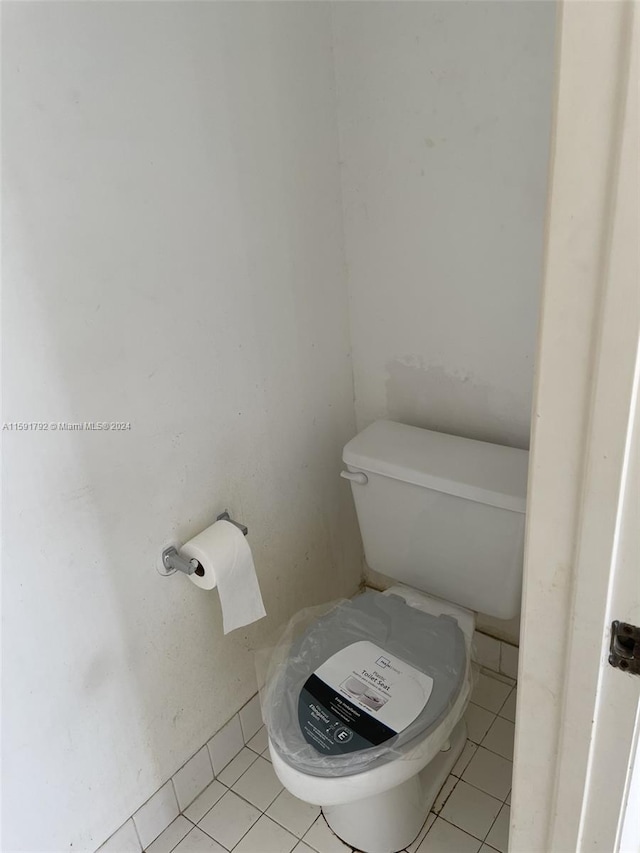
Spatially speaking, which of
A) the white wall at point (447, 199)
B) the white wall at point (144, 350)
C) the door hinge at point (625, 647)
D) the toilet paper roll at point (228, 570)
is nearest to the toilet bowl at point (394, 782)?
the toilet paper roll at point (228, 570)

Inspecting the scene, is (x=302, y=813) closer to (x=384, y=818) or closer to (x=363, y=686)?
(x=384, y=818)

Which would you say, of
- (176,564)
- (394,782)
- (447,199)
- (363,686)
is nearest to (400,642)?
(363,686)

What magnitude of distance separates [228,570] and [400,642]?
395mm

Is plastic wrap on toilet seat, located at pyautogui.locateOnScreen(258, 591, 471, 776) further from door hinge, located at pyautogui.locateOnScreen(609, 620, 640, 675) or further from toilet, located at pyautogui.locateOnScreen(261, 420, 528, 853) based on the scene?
door hinge, located at pyautogui.locateOnScreen(609, 620, 640, 675)

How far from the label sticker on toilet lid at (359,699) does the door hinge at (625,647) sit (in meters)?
0.61

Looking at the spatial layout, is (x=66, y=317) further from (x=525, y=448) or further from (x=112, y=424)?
(x=525, y=448)

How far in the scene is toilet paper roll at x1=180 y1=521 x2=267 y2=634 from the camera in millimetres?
1216

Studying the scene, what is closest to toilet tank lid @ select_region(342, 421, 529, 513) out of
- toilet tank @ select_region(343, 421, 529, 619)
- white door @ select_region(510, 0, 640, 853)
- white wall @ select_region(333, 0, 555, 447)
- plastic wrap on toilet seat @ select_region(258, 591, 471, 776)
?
toilet tank @ select_region(343, 421, 529, 619)

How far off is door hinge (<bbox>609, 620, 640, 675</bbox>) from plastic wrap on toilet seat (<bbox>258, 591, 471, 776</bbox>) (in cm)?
60

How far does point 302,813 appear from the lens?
4.69ft

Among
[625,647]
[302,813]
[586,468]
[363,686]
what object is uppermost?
A: [586,468]

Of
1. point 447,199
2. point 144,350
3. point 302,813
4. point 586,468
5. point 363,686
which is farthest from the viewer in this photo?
point 302,813

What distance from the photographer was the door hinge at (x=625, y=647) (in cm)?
63

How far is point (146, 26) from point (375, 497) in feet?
3.31
